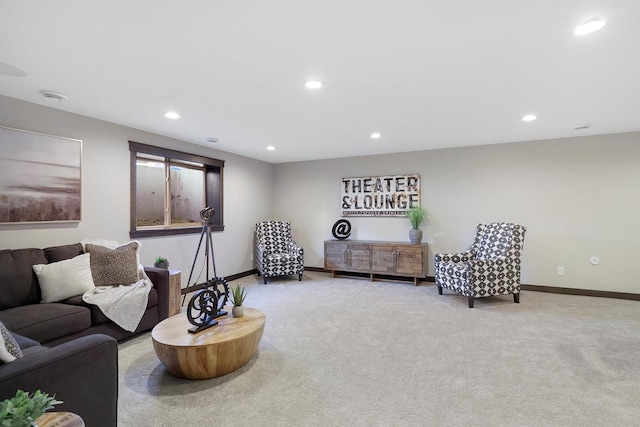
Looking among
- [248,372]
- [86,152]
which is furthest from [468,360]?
[86,152]

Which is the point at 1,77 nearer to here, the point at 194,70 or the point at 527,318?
the point at 194,70

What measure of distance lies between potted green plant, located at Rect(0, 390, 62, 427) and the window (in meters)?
3.51

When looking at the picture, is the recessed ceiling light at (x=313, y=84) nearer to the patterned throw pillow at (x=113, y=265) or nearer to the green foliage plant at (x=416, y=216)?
the patterned throw pillow at (x=113, y=265)

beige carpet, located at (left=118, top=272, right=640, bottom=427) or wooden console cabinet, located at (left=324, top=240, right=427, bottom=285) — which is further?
wooden console cabinet, located at (left=324, top=240, right=427, bottom=285)

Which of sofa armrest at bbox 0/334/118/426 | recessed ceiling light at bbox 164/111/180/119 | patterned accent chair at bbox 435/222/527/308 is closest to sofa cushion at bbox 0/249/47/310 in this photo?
sofa armrest at bbox 0/334/118/426

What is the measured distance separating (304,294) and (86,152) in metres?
3.21

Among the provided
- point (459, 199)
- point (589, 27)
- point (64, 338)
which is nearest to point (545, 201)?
point (459, 199)

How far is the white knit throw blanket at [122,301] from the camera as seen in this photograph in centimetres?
273

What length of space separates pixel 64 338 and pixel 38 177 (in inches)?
64.9

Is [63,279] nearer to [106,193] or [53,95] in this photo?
[106,193]

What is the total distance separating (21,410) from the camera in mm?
756

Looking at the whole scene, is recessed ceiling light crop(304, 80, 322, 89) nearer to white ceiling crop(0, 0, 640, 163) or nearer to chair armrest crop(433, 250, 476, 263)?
white ceiling crop(0, 0, 640, 163)

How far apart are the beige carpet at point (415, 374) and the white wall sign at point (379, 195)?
7.37 feet

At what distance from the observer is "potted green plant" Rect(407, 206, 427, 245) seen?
Answer: 5.18 meters
